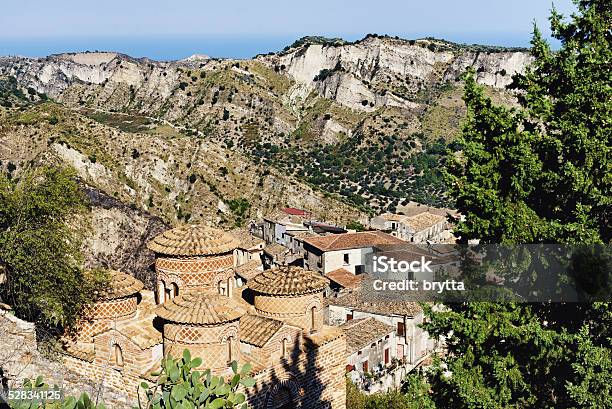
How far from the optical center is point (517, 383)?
10414 mm

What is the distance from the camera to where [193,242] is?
18250 millimetres

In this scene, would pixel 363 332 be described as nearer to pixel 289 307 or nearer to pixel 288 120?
pixel 289 307

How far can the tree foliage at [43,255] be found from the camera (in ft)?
54.7

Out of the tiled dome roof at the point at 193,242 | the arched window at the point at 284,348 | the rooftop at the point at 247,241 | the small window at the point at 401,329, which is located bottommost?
the rooftop at the point at 247,241

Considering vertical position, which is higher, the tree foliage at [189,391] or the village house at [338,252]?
the tree foliage at [189,391]

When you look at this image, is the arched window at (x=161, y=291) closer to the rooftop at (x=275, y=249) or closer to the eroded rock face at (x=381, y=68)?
the rooftop at (x=275, y=249)

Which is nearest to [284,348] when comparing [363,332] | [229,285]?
[229,285]

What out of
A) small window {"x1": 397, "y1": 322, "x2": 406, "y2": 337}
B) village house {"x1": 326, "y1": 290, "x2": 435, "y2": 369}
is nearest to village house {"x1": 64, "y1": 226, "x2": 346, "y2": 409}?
village house {"x1": 326, "y1": 290, "x2": 435, "y2": 369}

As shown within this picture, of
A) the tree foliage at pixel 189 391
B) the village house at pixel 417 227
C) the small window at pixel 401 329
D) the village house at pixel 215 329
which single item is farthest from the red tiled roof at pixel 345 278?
the tree foliage at pixel 189 391

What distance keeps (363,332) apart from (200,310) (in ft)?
62.9

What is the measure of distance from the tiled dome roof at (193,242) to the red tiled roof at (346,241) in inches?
1120

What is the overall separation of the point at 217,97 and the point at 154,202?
67.5 m

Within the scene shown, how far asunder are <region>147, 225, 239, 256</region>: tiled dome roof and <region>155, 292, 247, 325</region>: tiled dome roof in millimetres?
2198

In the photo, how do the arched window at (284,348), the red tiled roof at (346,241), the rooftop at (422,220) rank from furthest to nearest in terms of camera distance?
the rooftop at (422,220) → the red tiled roof at (346,241) → the arched window at (284,348)
